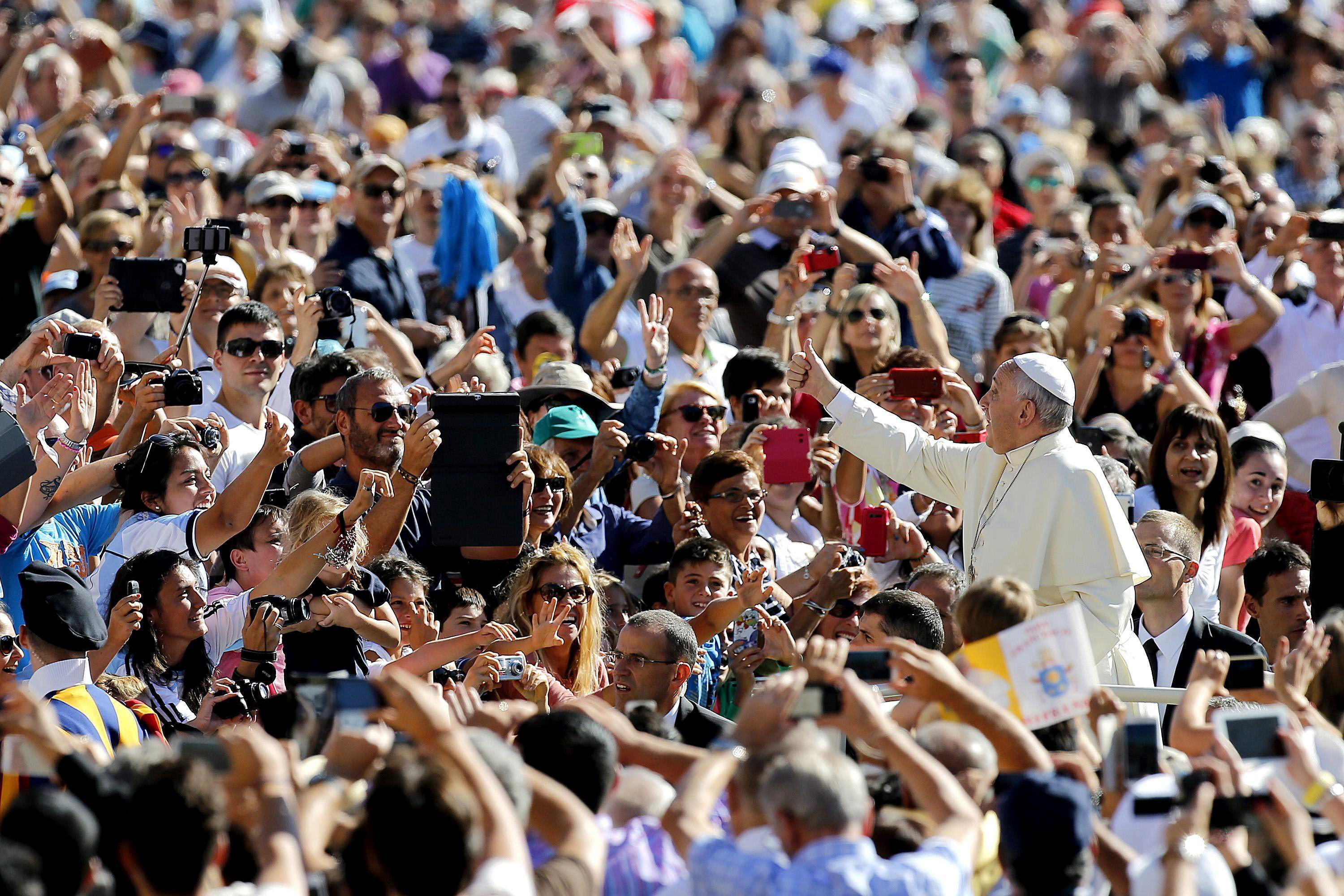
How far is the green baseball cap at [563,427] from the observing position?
25.1 feet

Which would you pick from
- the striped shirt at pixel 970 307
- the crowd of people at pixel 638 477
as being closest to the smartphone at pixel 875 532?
the crowd of people at pixel 638 477

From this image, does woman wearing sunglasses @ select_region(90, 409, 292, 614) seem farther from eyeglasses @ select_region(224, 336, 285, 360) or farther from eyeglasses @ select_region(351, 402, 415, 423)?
eyeglasses @ select_region(224, 336, 285, 360)

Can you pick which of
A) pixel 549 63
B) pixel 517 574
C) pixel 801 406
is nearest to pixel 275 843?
pixel 517 574

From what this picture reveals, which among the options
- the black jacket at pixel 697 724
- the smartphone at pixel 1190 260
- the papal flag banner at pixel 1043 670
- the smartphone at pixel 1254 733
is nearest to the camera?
the smartphone at pixel 1254 733

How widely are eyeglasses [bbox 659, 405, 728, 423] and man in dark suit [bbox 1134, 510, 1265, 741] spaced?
1801 mm

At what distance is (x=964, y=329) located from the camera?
9562 mm

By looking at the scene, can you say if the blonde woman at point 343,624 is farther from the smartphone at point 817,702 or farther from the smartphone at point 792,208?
the smartphone at point 792,208

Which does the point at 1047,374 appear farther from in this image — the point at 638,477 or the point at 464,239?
the point at 464,239

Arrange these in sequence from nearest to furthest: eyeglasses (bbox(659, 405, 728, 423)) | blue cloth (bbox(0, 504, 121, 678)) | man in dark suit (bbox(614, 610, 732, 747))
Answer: man in dark suit (bbox(614, 610, 732, 747)) < blue cloth (bbox(0, 504, 121, 678)) < eyeglasses (bbox(659, 405, 728, 423))

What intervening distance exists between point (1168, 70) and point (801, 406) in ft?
26.1

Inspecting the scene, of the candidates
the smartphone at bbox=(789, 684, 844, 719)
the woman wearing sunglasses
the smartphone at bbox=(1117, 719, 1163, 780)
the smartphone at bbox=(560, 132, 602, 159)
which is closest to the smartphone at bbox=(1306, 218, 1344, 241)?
the smartphone at bbox=(560, 132, 602, 159)

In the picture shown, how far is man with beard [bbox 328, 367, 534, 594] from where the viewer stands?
6.61 m

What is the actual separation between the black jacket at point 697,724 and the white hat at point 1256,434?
118 inches

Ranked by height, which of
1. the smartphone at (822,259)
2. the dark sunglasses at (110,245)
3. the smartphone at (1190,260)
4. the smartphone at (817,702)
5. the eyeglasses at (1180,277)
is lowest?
the dark sunglasses at (110,245)
